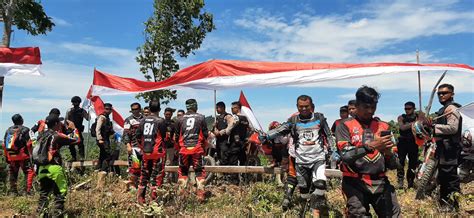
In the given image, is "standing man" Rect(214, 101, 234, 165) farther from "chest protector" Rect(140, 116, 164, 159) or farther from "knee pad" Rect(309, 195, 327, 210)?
"knee pad" Rect(309, 195, 327, 210)

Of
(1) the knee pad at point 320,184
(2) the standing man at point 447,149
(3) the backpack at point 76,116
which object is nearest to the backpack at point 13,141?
(3) the backpack at point 76,116

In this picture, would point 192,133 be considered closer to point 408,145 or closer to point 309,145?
point 309,145

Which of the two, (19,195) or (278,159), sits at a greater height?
(278,159)

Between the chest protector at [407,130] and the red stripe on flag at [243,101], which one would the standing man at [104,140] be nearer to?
the red stripe on flag at [243,101]

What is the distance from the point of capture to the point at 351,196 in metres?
3.79

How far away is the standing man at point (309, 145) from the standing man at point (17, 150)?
6254mm

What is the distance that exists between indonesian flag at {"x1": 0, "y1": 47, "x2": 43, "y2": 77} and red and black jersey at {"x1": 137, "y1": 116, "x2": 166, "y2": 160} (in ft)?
12.6

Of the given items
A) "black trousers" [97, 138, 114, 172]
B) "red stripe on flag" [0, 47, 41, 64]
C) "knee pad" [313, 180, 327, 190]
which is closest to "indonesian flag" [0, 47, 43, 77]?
"red stripe on flag" [0, 47, 41, 64]

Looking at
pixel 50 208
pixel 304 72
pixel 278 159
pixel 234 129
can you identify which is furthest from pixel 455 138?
pixel 50 208

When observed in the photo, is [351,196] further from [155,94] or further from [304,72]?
[155,94]

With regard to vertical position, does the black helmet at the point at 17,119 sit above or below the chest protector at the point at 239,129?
above

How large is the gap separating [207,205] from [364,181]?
12.2ft

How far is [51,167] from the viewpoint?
593 centimetres

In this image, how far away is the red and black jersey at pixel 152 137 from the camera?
7.16 m
